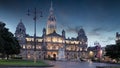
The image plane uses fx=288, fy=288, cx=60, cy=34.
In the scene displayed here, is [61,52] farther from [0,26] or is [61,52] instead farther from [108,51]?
[0,26]

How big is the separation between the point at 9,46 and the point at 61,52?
2619 inches

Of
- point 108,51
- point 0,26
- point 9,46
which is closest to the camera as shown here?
point 0,26

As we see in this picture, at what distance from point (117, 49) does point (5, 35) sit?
113 ft

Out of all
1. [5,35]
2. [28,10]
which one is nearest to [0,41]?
[28,10]

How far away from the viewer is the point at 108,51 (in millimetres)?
95062

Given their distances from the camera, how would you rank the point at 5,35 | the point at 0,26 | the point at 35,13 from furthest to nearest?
the point at 5,35, the point at 0,26, the point at 35,13

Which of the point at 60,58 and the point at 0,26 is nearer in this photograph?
the point at 0,26

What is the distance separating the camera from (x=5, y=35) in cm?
8100

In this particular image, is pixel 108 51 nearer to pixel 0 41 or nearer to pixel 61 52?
pixel 0 41

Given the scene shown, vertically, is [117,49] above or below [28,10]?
below

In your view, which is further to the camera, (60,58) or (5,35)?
(60,58)

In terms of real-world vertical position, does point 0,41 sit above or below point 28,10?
below

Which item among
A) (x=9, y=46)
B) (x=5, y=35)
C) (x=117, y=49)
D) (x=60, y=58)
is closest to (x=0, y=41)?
(x=5, y=35)

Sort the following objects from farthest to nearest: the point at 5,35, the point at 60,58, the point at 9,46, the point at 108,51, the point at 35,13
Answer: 1. the point at 60,58
2. the point at 108,51
3. the point at 9,46
4. the point at 5,35
5. the point at 35,13
